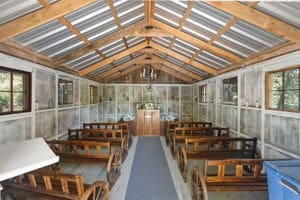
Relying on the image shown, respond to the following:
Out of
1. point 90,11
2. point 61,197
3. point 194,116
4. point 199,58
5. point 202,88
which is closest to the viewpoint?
point 61,197

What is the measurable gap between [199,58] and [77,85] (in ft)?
14.1

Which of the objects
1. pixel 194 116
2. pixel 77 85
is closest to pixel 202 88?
pixel 194 116

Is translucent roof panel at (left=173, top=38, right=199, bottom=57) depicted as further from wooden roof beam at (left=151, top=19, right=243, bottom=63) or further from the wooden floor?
the wooden floor

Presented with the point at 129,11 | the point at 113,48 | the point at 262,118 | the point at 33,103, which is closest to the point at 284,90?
the point at 262,118

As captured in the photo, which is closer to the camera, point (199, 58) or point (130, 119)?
point (199, 58)

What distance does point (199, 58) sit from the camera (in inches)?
295

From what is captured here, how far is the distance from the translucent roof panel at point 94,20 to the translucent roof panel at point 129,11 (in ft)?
0.67

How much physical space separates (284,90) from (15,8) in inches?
184

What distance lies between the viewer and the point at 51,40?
4.58 m

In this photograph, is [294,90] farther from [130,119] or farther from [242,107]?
[130,119]

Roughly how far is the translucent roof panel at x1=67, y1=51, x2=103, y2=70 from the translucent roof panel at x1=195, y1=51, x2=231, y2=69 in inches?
129

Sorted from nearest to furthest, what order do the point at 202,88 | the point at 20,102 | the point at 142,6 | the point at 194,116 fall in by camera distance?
the point at 20,102, the point at 142,6, the point at 202,88, the point at 194,116

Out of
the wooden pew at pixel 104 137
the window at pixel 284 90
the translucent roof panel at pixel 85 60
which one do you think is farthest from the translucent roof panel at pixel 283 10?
the translucent roof panel at pixel 85 60

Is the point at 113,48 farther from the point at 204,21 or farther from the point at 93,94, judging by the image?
the point at 93,94
